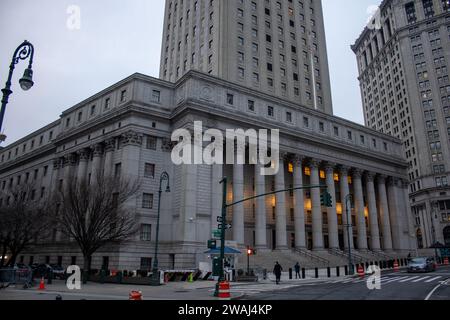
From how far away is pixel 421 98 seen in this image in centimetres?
10594

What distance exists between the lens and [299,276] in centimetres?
3812

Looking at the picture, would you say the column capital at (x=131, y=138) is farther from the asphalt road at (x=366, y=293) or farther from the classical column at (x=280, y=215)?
the asphalt road at (x=366, y=293)

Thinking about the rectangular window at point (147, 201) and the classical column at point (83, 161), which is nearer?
the rectangular window at point (147, 201)

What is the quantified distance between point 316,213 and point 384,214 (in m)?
16.8

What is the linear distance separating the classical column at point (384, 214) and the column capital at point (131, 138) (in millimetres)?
43457

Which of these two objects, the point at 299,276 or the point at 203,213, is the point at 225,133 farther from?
the point at 299,276

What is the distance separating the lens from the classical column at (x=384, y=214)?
62.2 metres

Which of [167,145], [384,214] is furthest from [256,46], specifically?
[384,214]

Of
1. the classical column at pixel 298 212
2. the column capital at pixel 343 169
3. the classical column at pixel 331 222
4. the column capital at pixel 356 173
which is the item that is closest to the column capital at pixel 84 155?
the classical column at pixel 298 212

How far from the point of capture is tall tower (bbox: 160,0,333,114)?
6378 centimetres

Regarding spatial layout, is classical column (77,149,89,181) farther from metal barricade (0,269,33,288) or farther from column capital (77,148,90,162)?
metal barricade (0,269,33,288)

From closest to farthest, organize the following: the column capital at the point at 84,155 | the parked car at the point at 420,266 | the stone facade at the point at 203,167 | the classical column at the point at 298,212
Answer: the parked car at the point at 420,266, the stone facade at the point at 203,167, the classical column at the point at 298,212, the column capital at the point at 84,155

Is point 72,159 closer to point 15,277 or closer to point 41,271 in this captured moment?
point 41,271
